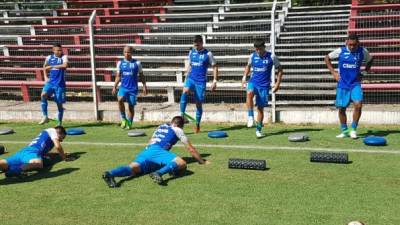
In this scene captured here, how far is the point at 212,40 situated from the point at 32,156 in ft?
32.1

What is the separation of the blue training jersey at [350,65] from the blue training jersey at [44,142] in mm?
5436

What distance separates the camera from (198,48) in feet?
34.0

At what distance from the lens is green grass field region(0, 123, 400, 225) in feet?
17.7

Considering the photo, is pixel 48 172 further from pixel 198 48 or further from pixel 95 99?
pixel 95 99

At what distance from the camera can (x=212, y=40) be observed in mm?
16125

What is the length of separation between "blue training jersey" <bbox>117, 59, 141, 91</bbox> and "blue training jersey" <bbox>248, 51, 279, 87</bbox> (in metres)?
2.94

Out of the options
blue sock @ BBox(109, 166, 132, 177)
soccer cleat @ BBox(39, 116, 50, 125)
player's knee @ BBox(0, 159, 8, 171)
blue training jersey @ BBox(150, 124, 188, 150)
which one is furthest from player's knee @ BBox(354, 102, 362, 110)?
soccer cleat @ BBox(39, 116, 50, 125)

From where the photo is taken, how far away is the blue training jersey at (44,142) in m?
7.50

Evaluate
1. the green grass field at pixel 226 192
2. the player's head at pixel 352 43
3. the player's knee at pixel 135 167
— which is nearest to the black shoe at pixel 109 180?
the green grass field at pixel 226 192

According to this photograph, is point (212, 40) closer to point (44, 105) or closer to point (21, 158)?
point (44, 105)

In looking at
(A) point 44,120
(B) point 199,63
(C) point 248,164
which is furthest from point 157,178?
(A) point 44,120

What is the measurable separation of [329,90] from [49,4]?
13.4 metres

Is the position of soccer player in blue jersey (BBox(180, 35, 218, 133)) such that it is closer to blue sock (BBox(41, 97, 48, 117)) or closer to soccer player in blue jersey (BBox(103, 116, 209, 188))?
soccer player in blue jersey (BBox(103, 116, 209, 188))

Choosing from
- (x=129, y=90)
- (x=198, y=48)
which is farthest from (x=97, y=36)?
(x=198, y=48)
